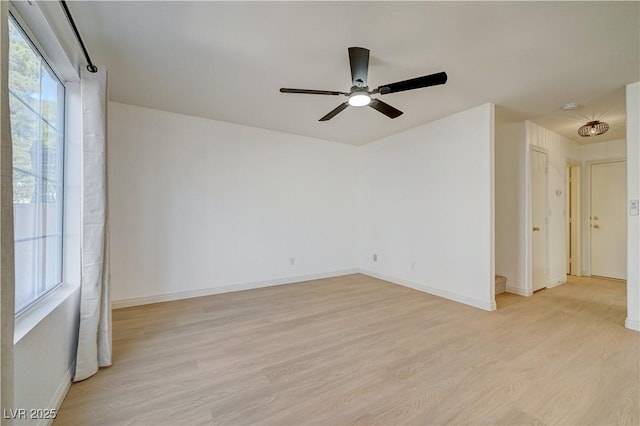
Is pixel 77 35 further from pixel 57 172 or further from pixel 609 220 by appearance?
pixel 609 220

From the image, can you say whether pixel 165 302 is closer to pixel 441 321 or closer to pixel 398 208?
pixel 441 321

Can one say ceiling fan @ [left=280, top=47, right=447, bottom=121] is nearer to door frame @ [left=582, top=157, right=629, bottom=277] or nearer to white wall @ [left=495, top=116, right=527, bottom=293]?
white wall @ [left=495, top=116, right=527, bottom=293]

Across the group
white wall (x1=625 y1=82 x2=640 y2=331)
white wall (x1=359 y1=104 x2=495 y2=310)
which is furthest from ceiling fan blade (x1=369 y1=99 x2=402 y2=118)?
white wall (x1=625 y1=82 x2=640 y2=331)

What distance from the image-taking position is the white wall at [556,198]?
433cm

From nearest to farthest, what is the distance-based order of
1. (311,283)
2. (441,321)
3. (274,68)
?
(274,68), (441,321), (311,283)

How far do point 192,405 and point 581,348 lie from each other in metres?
3.30

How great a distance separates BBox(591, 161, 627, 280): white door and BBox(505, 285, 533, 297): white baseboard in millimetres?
2389

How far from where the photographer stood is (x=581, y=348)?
2.38m

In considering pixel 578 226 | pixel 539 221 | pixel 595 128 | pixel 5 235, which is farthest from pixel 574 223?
pixel 5 235

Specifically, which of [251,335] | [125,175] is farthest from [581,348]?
[125,175]

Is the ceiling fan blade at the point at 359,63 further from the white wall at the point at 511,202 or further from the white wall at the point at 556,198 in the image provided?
the white wall at the point at 556,198

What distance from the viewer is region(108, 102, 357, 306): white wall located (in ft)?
11.3

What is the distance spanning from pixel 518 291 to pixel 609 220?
2.74 m

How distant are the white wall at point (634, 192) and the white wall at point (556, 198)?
1331 millimetres
